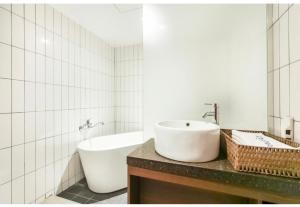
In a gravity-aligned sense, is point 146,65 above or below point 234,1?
below

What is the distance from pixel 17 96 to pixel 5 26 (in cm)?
58

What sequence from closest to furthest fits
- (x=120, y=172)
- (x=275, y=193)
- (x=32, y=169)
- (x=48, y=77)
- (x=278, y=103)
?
(x=275, y=193) → (x=278, y=103) → (x=32, y=169) → (x=48, y=77) → (x=120, y=172)

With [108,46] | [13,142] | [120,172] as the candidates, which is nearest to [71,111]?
[13,142]

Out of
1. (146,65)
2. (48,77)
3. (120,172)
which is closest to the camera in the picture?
(146,65)

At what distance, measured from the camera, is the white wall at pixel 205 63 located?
3.34ft

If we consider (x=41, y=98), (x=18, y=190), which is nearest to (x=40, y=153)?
(x=18, y=190)

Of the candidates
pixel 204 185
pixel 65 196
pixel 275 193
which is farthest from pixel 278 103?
pixel 65 196

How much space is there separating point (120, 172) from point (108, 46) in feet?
6.78

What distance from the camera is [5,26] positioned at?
1.31m

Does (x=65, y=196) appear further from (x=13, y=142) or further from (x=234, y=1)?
(x=234, y=1)

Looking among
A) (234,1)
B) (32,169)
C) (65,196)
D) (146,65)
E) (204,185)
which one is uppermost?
(234,1)

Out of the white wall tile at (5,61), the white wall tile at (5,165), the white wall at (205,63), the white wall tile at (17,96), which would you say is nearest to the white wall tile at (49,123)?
the white wall tile at (17,96)

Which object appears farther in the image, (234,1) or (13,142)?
(13,142)

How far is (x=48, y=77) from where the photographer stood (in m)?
1.69
